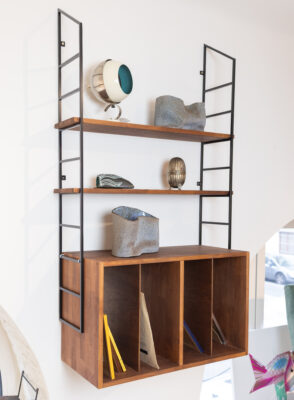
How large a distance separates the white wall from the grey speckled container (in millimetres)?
213

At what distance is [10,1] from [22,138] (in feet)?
1.75

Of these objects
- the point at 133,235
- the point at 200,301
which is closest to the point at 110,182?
the point at 133,235

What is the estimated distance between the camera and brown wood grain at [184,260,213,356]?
182cm

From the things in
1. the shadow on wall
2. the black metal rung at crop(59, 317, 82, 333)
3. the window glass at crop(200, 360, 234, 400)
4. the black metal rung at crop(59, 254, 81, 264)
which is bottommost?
the window glass at crop(200, 360, 234, 400)

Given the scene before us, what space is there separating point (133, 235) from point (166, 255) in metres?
0.17

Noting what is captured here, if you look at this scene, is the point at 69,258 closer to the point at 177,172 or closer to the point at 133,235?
the point at 133,235

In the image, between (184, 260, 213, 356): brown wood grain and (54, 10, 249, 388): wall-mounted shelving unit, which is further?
(184, 260, 213, 356): brown wood grain

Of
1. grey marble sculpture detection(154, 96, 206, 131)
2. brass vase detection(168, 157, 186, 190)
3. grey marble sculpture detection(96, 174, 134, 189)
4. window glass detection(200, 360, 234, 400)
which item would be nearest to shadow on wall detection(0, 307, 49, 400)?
grey marble sculpture detection(96, 174, 134, 189)

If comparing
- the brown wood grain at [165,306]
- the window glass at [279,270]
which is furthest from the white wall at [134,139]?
the window glass at [279,270]

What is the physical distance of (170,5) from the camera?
203 cm

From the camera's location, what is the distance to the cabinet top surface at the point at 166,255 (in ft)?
5.19

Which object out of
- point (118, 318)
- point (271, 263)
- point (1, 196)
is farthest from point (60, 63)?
point (271, 263)

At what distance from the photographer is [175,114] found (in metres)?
1.81

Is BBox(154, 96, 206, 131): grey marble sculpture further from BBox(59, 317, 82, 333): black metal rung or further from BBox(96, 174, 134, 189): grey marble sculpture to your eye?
BBox(59, 317, 82, 333): black metal rung
